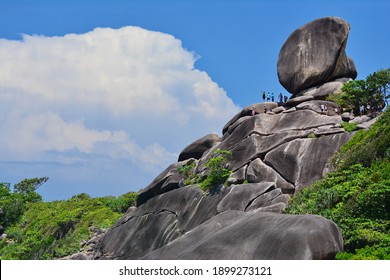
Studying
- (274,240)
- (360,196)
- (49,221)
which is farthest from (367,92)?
(49,221)

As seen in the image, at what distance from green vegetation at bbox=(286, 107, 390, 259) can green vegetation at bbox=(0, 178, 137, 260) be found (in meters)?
21.5

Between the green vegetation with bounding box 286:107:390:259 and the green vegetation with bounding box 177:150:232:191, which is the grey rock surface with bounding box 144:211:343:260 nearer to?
Answer: the green vegetation with bounding box 286:107:390:259

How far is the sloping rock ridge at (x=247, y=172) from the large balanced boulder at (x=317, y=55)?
6 cm

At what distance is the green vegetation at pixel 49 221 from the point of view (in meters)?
39.8

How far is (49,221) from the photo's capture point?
45438 mm

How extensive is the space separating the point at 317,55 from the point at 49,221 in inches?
1036

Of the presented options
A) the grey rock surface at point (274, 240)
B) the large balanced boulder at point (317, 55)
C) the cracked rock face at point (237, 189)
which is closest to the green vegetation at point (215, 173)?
the cracked rock face at point (237, 189)

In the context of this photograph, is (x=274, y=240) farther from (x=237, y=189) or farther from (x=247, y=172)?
(x=247, y=172)

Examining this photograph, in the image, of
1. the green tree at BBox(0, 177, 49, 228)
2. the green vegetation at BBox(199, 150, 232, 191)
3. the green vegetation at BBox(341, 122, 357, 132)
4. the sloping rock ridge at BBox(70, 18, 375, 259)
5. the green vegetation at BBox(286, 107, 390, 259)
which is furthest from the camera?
the green tree at BBox(0, 177, 49, 228)

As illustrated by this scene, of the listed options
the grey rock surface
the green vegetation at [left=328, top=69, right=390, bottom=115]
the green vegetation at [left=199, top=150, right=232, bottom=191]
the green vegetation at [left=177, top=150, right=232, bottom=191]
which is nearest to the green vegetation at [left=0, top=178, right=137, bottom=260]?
the green vegetation at [left=177, top=150, right=232, bottom=191]

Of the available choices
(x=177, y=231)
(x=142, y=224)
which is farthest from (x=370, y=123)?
(x=142, y=224)

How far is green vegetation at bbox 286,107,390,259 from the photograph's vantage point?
14.4 meters

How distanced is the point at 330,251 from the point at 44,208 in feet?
136
